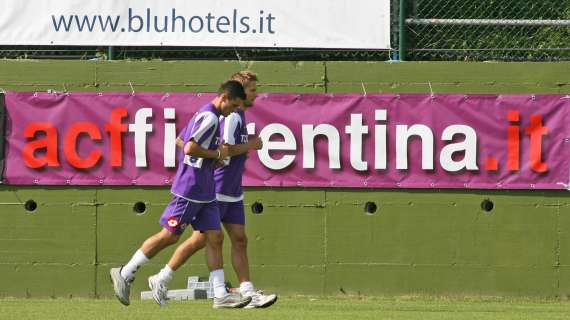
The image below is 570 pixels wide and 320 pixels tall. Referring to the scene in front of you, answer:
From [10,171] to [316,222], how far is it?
3299mm

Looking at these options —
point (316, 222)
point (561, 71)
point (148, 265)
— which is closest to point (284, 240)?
point (316, 222)

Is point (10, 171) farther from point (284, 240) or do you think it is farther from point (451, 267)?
point (451, 267)

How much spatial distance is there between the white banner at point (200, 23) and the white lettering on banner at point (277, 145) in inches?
35.3

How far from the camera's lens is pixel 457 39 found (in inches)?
541

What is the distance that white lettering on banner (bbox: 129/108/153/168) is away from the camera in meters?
13.3

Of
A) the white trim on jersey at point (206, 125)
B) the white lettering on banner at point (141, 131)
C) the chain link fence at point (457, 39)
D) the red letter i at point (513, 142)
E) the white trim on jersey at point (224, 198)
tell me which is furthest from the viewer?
the chain link fence at point (457, 39)

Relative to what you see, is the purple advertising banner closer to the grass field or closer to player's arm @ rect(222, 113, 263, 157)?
the grass field

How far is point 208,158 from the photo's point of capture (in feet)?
34.0

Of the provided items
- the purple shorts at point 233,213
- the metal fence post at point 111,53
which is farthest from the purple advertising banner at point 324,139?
the purple shorts at point 233,213

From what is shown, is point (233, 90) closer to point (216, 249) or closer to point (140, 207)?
point (216, 249)

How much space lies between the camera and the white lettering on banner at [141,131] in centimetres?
1330

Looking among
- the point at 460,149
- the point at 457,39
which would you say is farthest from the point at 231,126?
the point at 457,39

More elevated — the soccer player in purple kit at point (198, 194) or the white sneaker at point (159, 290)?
the soccer player in purple kit at point (198, 194)

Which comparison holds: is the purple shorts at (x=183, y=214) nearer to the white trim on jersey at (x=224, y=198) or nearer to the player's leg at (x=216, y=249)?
the player's leg at (x=216, y=249)
